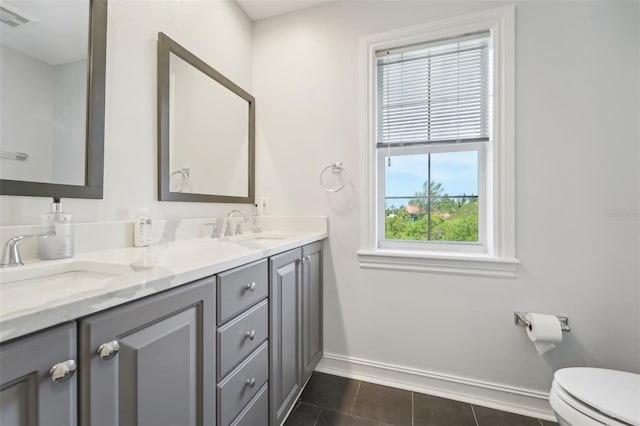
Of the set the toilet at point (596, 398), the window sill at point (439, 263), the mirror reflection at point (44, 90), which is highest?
the mirror reflection at point (44, 90)

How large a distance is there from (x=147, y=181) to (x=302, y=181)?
952mm

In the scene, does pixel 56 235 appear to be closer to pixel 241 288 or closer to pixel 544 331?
pixel 241 288

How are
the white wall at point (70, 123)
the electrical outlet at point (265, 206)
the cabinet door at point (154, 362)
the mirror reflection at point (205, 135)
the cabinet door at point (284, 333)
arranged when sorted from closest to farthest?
the cabinet door at point (154, 362)
the white wall at point (70, 123)
the cabinet door at point (284, 333)
the mirror reflection at point (205, 135)
the electrical outlet at point (265, 206)

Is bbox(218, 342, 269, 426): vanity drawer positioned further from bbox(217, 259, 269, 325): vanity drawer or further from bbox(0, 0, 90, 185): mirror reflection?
bbox(0, 0, 90, 185): mirror reflection

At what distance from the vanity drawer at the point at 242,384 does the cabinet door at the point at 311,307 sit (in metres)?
0.41

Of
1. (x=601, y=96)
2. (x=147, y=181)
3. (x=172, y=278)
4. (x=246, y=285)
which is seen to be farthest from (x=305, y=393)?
(x=601, y=96)

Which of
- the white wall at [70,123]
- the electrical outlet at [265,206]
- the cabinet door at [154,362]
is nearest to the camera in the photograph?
the cabinet door at [154,362]

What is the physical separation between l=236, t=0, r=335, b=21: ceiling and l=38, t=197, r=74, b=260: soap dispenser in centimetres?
177

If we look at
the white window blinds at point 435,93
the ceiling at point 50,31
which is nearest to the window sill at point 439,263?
the white window blinds at point 435,93

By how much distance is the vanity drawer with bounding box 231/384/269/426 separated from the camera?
3.21 ft

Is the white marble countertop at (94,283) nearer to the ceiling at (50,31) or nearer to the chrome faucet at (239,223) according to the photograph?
the chrome faucet at (239,223)

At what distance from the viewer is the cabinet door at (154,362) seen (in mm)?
539

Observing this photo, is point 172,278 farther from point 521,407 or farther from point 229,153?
point 521,407

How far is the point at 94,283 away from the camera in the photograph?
68cm
